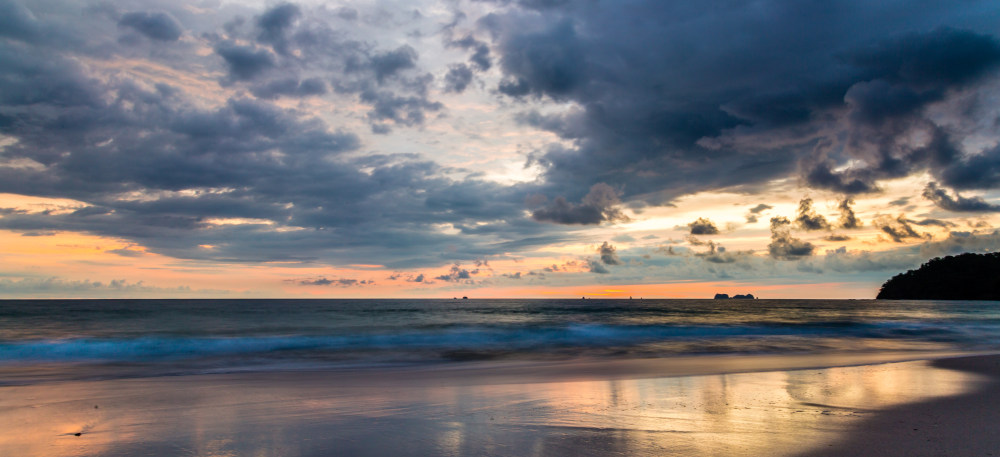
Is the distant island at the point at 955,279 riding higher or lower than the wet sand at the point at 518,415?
higher

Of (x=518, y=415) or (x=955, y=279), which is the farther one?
(x=955, y=279)

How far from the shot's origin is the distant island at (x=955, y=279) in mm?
129625

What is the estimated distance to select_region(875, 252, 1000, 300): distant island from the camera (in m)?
130

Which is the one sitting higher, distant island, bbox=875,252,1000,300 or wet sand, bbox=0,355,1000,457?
distant island, bbox=875,252,1000,300

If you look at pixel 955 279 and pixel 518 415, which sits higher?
pixel 955 279

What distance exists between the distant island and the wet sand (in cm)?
15772

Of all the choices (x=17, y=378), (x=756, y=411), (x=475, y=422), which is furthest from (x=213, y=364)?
(x=756, y=411)

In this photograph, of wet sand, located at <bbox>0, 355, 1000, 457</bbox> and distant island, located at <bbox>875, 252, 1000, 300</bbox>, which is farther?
distant island, located at <bbox>875, 252, 1000, 300</bbox>

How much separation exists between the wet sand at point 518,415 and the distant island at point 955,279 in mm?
Result: 157716

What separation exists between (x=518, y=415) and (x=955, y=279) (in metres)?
176

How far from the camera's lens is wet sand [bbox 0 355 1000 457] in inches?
199

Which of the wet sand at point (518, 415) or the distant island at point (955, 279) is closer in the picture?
the wet sand at point (518, 415)

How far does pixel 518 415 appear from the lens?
21.1 ft

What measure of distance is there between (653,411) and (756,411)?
126cm
